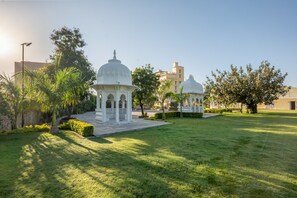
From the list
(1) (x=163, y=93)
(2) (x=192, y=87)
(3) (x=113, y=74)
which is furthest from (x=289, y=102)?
(3) (x=113, y=74)

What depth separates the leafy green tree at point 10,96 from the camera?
11711 millimetres

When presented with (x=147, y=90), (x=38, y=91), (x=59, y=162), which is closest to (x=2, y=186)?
(x=59, y=162)

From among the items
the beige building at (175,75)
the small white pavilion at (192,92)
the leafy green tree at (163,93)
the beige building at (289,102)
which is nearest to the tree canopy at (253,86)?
the small white pavilion at (192,92)

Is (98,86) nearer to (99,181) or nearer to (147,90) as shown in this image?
(147,90)

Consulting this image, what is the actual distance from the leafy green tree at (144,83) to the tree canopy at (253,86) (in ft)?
52.8

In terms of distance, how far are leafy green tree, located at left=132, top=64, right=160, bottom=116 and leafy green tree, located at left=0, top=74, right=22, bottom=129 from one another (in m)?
13.1

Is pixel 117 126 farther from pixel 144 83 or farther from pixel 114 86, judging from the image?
pixel 144 83

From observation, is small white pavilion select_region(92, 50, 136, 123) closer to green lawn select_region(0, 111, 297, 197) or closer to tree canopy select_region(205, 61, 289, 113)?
green lawn select_region(0, 111, 297, 197)

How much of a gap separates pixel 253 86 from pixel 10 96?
3235 cm

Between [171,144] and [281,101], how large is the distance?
55953mm

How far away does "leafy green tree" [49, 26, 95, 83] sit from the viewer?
26.0m

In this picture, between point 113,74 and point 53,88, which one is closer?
point 53,88

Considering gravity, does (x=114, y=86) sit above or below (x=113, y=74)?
below

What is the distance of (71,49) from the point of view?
2712cm
